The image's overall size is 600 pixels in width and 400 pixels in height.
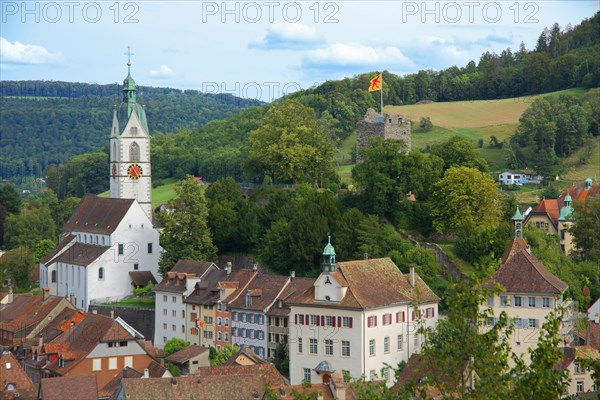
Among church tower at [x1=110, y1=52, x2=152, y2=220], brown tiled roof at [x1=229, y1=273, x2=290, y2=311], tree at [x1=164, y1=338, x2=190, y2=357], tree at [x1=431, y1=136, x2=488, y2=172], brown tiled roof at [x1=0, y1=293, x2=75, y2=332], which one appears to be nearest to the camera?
brown tiled roof at [x1=229, y1=273, x2=290, y2=311]

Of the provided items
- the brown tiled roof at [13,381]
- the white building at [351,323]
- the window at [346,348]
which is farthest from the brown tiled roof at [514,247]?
the brown tiled roof at [13,381]

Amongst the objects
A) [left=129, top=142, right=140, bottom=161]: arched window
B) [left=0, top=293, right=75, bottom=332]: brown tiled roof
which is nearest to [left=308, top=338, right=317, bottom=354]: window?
[left=0, top=293, right=75, bottom=332]: brown tiled roof

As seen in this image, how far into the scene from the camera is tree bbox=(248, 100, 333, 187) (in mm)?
87000

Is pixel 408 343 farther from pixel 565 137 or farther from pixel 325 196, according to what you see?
pixel 565 137

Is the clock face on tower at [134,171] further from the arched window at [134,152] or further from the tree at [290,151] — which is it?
the tree at [290,151]

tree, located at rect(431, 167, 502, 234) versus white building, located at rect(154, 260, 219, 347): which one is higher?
tree, located at rect(431, 167, 502, 234)

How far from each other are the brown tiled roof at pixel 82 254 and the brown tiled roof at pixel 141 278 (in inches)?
105

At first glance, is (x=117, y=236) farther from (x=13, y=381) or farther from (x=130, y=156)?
(x=13, y=381)

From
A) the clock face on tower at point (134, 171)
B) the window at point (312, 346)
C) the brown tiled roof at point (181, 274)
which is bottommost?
the window at point (312, 346)

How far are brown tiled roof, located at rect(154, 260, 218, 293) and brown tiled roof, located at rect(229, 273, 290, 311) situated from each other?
524 centimetres

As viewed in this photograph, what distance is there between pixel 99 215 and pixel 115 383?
31024 mm

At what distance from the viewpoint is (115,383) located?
60.7m

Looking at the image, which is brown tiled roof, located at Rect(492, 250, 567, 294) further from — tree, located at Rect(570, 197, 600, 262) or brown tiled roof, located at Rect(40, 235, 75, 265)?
brown tiled roof, located at Rect(40, 235, 75, 265)

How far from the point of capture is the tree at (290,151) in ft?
285
